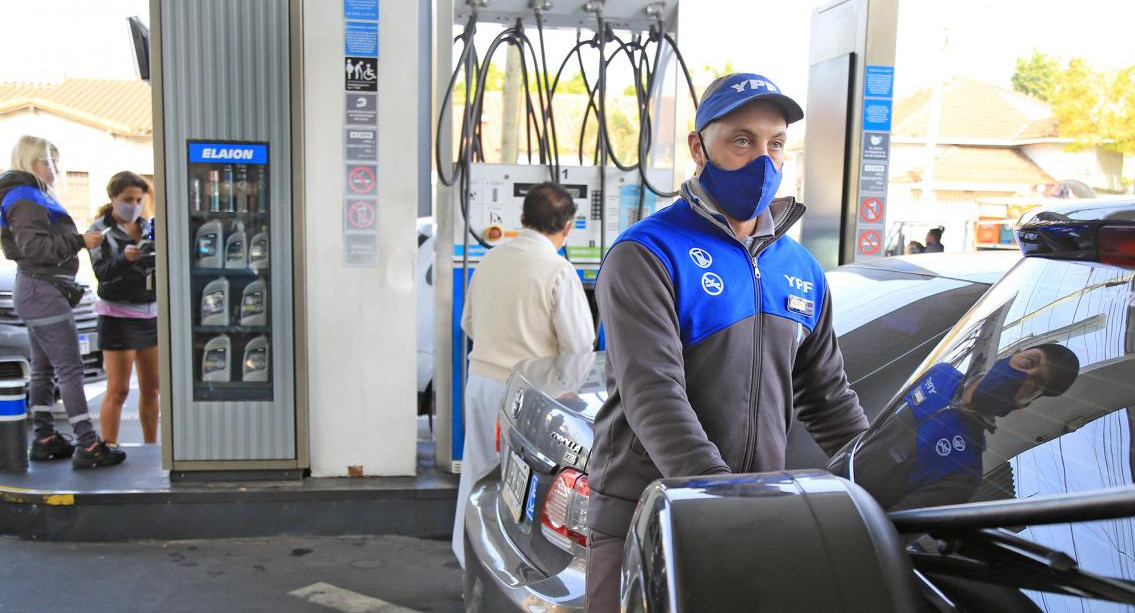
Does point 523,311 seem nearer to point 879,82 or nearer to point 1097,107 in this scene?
point 879,82

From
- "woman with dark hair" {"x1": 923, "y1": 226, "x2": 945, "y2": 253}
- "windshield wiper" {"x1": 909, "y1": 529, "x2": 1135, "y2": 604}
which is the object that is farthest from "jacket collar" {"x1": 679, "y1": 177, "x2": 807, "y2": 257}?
"woman with dark hair" {"x1": 923, "y1": 226, "x2": 945, "y2": 253}

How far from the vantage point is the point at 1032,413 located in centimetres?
141

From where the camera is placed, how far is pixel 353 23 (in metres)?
5.36

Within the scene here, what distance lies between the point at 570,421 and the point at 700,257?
836mm

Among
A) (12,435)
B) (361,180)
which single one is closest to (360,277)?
(361,180)

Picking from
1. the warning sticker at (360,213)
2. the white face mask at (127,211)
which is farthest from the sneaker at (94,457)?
the warning sticker at (360,213)

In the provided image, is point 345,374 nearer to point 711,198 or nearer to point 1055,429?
Result: point 711,198

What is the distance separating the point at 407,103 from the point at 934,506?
4497 millimetres

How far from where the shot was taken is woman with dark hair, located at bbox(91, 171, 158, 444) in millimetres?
6164

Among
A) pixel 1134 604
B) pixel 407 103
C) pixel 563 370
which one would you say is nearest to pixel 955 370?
pixel 1134 604

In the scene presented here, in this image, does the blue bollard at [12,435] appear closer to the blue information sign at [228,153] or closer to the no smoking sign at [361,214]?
the blue information sign at [228,153]

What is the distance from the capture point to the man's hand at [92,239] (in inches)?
235

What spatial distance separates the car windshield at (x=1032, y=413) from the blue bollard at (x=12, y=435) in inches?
208

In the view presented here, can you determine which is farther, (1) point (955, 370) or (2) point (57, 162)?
(2) point (57, 162)
